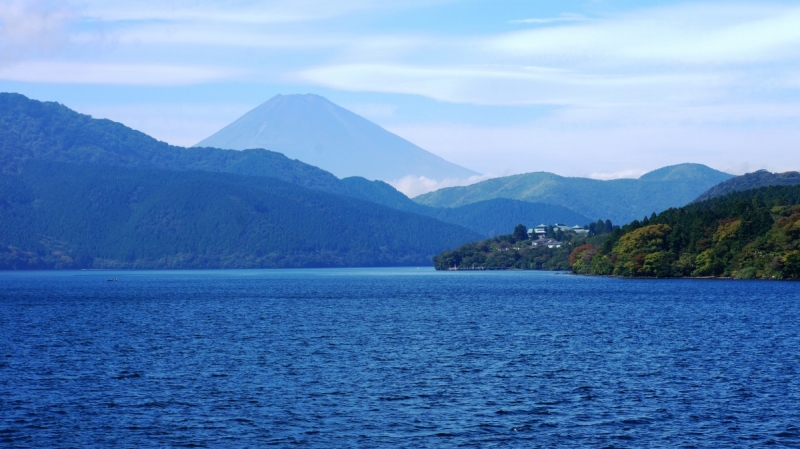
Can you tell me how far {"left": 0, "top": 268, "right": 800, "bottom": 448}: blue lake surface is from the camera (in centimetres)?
3716

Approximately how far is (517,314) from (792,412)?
182 feet

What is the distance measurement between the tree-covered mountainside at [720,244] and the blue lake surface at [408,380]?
65452 millimetres

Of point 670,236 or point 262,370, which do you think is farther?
point 670,236

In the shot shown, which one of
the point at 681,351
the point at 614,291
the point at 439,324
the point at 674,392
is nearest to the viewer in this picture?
the point at 674,392

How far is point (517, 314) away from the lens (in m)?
95.1

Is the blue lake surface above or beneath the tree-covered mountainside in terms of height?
beneath

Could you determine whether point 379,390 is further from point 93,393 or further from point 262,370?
point 93,393

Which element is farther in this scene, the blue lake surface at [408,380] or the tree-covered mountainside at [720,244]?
the tree-covered mountainside at [720,244]

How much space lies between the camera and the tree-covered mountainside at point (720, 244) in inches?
6038

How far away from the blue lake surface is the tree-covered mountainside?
215 ft

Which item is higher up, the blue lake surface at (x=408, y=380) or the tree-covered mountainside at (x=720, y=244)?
the tree-covered mountainside at (x=720, y=244)

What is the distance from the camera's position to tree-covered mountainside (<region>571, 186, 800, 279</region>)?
15338cm

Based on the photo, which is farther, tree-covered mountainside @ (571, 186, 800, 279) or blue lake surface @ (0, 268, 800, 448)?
tree-covered mountainside @ (571, 186, 800, 279)

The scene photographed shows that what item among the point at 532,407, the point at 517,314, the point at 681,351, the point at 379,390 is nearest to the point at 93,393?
the point at 379,390
